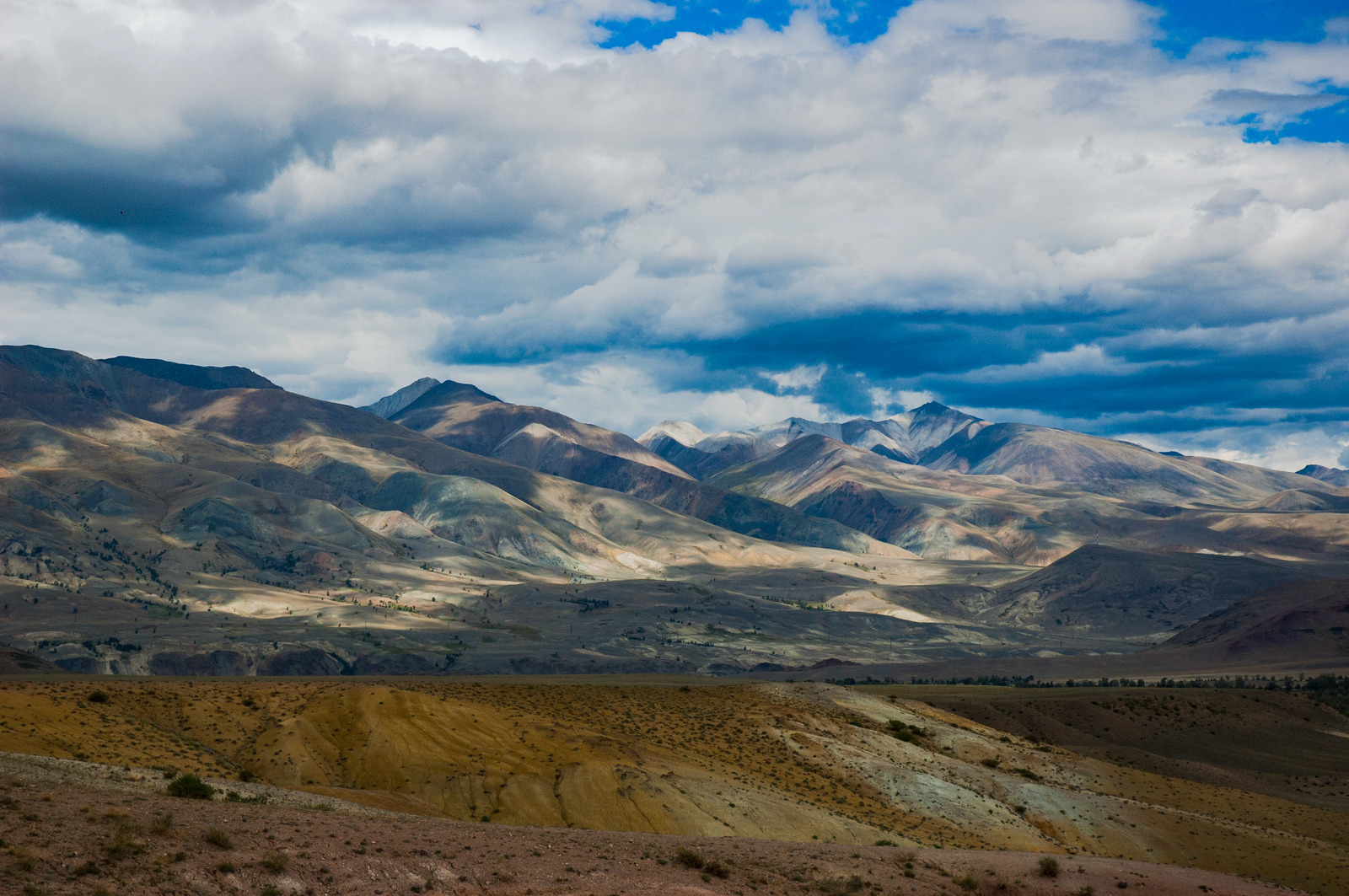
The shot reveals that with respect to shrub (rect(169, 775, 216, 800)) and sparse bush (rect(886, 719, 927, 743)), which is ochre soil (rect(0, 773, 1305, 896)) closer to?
shrub (rect(169, 775, 216, 800))

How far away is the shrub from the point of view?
32.1 m

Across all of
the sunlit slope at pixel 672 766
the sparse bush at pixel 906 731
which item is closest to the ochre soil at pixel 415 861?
the sunlit slope at pixel 672 766

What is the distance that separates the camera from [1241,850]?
2073 inches

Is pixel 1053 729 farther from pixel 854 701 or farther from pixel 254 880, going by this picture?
pixel 254 880

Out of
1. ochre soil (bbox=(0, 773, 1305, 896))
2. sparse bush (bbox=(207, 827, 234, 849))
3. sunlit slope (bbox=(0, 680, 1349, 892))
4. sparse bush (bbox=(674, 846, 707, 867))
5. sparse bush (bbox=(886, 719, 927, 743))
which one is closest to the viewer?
ochre soil (bbox=(0, 773, 1305, 896))

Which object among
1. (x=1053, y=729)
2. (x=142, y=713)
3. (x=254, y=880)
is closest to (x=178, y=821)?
(x=254, y=880)

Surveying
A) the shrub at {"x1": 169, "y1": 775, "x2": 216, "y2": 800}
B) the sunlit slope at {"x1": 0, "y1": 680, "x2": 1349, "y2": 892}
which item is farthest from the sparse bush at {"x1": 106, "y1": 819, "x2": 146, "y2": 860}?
the sunlit slope at {"x1": 0, "y1": 680, "x2": 1349, "y2": 892}

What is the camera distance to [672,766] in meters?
50.7

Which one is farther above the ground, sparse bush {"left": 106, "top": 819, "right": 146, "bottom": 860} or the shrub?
sparse bush {"left": 106, "top": 819, "right": 146, "bottom": 860}

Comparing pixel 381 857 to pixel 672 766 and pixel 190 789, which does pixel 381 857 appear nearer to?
pixel 190 789

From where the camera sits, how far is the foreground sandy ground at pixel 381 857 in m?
23.7

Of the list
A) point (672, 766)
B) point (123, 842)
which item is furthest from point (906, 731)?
point (123, 842)

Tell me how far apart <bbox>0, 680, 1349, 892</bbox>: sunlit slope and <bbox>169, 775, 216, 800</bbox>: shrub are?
6.58 meters

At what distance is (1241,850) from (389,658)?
14762 centimetres
